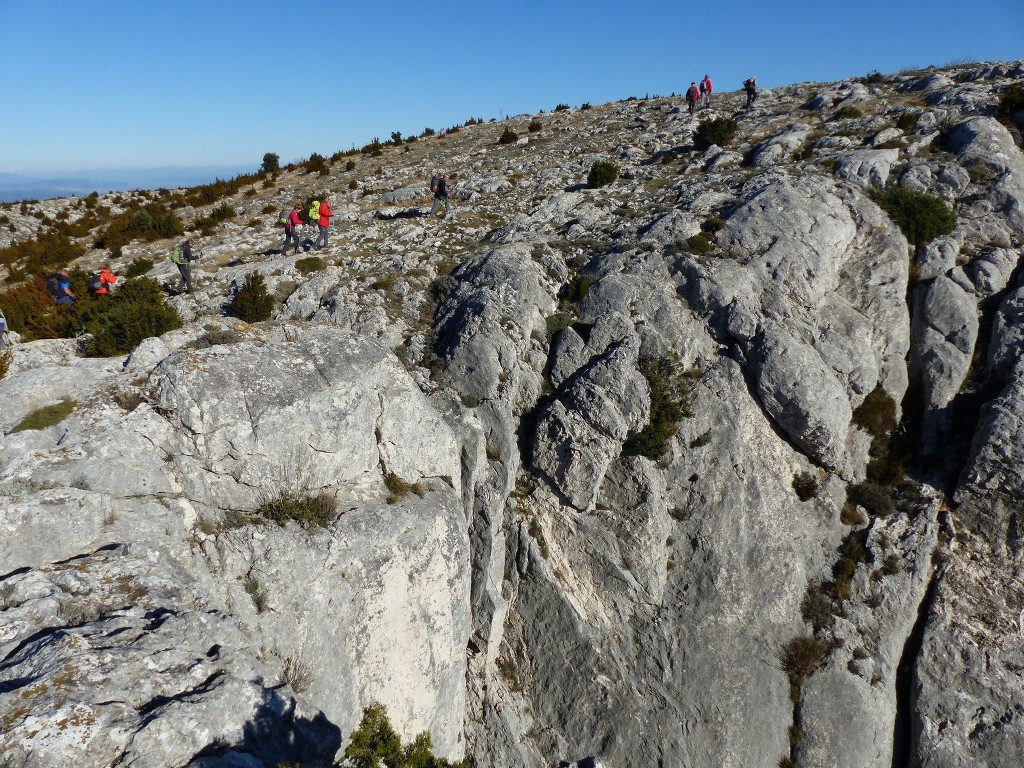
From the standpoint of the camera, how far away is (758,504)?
17188mm

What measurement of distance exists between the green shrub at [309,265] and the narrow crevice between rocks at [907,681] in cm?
2305

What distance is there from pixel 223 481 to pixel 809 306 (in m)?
19.4

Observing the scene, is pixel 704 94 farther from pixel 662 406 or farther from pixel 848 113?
pixel 662 406

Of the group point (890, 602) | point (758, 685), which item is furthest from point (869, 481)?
point (758, 685)

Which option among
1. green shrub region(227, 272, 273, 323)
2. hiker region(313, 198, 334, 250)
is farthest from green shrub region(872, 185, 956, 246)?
green shrub region(227, 272, 273, 323)

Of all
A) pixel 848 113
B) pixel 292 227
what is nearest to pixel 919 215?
pixel 848 113

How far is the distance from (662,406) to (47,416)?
16001 mm

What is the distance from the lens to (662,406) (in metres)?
17.6

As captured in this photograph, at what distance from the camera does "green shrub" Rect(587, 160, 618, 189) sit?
89.6 ft

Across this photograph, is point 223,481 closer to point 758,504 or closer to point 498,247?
point 498,247

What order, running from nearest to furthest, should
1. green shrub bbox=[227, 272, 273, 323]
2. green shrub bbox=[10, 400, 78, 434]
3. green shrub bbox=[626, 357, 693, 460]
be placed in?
green shrub bbox=[10, 400, 78, 434] < green shrub bbox=[626, 357, 693, 460] < green shrub bbox=[227, 272, 273, 323]

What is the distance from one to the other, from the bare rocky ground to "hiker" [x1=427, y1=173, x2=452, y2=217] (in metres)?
3.47

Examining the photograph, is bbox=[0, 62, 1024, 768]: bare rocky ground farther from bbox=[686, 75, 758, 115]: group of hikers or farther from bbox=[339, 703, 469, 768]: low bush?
bbox=[686, 75, 758, 115]: group of hikers

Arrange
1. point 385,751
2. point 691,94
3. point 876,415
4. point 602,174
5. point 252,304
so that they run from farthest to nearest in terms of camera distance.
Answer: point 691,94, point 602,174, point 876,415, point 252,304, point 385,751
